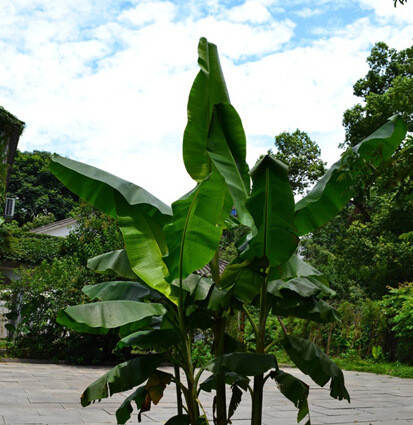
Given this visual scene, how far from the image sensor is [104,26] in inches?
194

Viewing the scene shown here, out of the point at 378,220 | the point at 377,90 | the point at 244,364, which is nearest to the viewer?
the point at 244,364

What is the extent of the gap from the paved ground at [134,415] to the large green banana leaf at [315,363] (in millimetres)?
2042

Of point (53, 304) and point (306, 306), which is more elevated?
point (53, 304)

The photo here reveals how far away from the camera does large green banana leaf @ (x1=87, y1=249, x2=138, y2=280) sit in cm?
401

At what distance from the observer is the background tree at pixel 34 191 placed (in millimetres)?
36219

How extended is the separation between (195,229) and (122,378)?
44.3 inches

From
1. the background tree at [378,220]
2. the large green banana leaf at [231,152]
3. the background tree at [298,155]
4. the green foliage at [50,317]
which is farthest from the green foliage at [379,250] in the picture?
the large green banana leaf at [231,152]

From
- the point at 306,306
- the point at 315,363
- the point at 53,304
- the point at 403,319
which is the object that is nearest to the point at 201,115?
the point at 306,306

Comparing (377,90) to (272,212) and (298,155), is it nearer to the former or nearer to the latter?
(298,155)

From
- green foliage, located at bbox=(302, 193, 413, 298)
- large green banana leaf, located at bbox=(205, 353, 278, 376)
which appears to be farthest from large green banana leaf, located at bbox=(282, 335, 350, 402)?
green foliage, located at bbox=(302, 193, 413, 298)

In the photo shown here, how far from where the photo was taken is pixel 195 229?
135 inches

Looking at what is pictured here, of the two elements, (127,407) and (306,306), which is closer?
(127,407)

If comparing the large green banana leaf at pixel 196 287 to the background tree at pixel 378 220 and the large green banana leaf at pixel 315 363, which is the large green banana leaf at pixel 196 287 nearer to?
the large green banana leaf at pixel 315 363

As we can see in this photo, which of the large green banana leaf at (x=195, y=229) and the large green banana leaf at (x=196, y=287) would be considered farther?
the large green banana leaf at (x=196, y=287)
